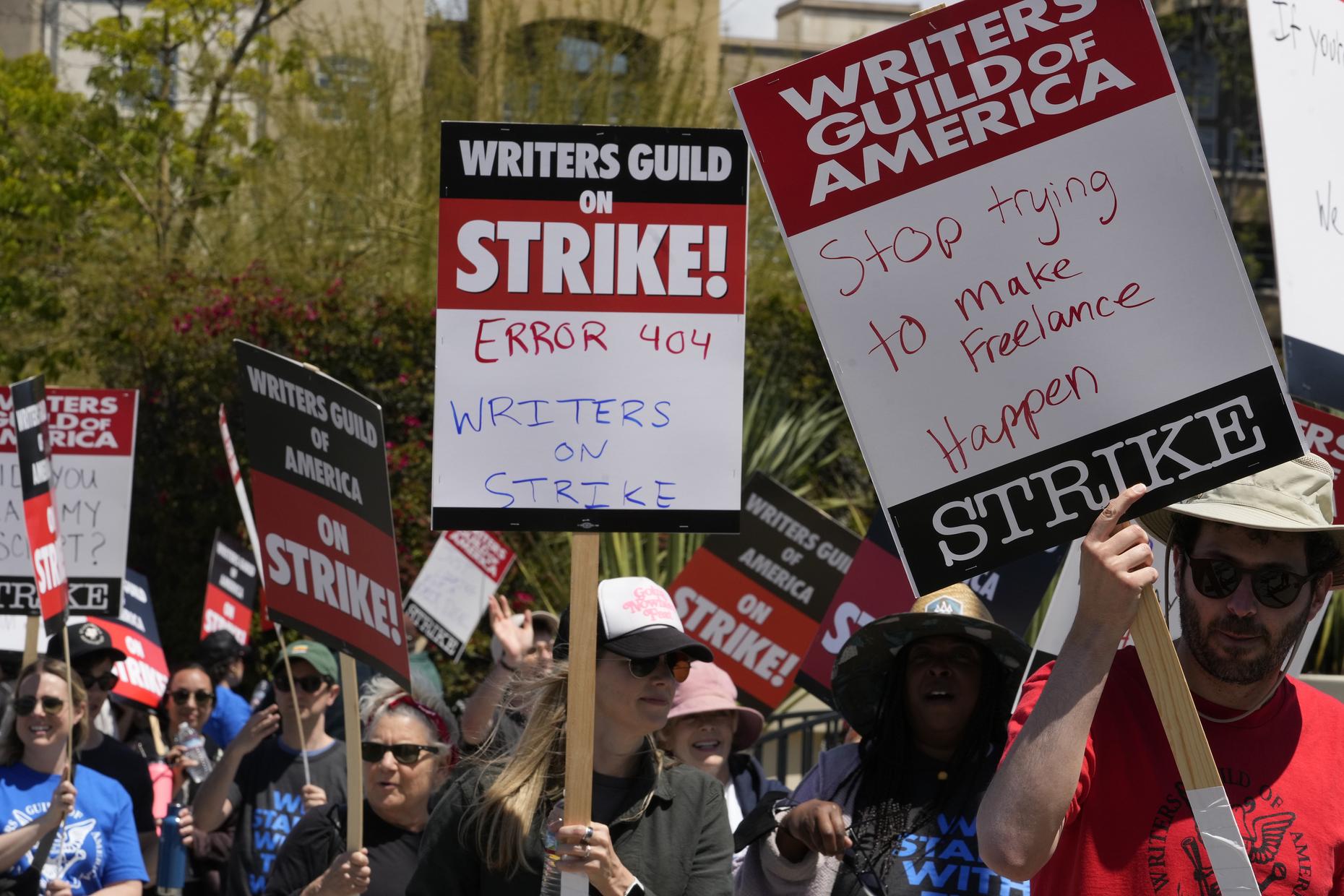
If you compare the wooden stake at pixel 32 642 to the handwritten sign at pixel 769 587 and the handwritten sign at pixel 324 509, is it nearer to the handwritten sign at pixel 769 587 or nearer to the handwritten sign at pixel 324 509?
the handwritten sign at pixel 324 509

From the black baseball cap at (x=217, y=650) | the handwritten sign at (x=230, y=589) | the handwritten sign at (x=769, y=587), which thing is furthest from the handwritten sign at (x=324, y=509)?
the handwritten sign at (x=230, y=589)

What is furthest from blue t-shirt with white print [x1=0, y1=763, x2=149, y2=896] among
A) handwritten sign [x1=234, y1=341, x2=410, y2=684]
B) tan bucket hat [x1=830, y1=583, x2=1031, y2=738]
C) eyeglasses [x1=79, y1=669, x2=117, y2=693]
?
tan bucket hat [x1=830, y1=583, x2=1031, y2=738]

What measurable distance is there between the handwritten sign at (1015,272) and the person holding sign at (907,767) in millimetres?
953

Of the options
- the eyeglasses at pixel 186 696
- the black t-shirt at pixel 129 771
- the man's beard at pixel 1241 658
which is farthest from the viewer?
the eyeglasses at pixel 186 696

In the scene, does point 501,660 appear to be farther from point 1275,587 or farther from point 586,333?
point 1275,587

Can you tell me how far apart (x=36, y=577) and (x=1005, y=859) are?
519 centimetres

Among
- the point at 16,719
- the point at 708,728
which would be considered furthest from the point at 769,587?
the point at 16,719

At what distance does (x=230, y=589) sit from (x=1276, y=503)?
34.4 feet

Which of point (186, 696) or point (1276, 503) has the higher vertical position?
point (1276, 503)

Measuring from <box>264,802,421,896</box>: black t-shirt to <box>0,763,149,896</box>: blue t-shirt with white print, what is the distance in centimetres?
166

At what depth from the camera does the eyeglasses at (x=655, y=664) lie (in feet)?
13.2

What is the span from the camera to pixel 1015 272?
3035 millimetres

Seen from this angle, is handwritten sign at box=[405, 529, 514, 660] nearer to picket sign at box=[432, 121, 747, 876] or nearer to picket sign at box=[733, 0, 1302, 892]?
picket sign at box=[432, 121, 747, 876]

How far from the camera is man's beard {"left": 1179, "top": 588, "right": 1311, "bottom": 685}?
9.17 feet
